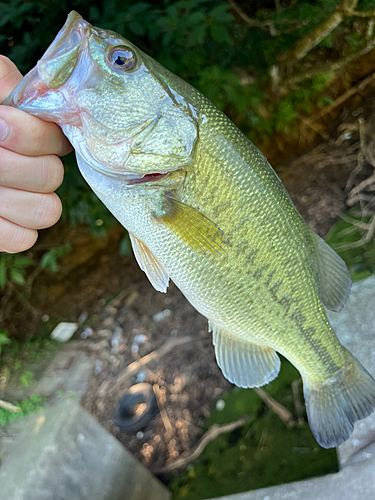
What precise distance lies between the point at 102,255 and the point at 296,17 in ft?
7.83

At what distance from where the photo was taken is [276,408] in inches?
98.4

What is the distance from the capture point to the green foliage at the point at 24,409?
2.34 m

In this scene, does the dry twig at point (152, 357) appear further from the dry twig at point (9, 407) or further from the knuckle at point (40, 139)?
the knuckle at point (40, 139)

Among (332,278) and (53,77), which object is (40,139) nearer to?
(53,77)

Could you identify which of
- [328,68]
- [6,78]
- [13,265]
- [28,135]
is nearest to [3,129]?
[28,135]

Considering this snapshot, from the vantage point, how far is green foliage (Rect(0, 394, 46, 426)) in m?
2.34

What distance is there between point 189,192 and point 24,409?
7.17 ft

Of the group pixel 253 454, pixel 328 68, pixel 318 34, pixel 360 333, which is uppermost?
pixel 318 34

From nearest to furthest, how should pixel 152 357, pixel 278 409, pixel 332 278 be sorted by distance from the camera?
1. pixel 332 278
2. pixel 278 409
3. pixel 152 357

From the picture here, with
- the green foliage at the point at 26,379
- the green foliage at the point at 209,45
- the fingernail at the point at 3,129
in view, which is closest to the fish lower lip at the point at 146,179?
the fingernail at the point at 3,129

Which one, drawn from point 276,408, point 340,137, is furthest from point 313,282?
point 340,137

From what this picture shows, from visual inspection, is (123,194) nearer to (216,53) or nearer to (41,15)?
(41,15)

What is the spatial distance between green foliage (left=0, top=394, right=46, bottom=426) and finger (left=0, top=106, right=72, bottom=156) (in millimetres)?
2097

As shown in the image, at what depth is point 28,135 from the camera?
858 mm
